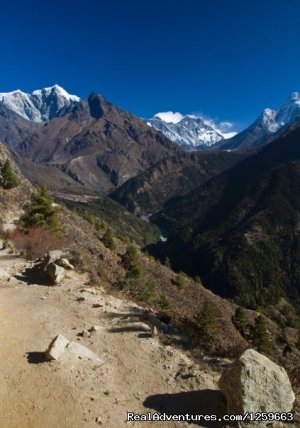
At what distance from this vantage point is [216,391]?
48.9 ft

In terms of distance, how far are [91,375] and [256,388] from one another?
5.93 m

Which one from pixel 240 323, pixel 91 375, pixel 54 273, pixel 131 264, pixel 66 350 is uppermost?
pixel 54 273

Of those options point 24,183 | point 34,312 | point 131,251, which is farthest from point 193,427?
point 24,183

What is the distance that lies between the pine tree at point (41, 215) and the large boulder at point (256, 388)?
32.3 meters

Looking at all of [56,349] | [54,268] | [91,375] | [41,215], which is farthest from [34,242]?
[91,375]

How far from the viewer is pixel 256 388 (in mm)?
13094

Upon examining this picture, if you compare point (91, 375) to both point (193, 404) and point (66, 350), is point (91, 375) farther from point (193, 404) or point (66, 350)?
point (193, 404)

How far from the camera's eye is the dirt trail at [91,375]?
13266 mm

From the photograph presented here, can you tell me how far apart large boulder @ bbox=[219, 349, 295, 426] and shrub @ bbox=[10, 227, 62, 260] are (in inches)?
864

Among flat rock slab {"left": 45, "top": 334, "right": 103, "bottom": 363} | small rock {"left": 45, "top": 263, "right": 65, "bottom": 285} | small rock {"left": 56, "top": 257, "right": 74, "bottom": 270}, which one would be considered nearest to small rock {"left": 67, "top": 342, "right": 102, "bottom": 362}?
flat rock slab {"left": 45, "top": 334, "right": 103, "bottom": 363}

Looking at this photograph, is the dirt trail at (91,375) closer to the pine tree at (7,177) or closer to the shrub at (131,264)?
the shrub at (131,264)

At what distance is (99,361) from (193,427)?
184 inches

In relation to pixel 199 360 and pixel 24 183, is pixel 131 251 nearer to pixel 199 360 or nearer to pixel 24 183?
pixel 24 183

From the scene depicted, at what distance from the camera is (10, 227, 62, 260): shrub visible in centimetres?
3306
